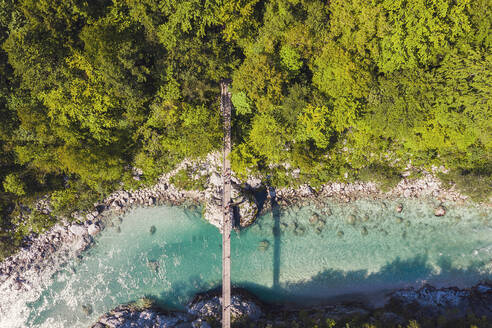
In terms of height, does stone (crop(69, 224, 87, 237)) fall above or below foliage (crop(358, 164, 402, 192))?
below

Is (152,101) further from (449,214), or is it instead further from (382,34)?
(449,214)

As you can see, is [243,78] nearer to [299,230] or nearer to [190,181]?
[190,181]

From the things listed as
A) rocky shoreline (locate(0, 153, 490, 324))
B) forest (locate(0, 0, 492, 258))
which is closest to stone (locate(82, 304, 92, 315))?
rocky shoreline (locate(0, 153, 490, 324))

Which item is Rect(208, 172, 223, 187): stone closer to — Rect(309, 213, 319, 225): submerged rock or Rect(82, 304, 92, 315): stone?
Rect(309, 213, 319, 225): submerged rock

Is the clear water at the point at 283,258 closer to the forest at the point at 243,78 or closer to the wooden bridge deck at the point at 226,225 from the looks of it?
the wooden bridge deck at the point at 226,225

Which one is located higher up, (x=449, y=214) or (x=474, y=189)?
(x=474, y=189)

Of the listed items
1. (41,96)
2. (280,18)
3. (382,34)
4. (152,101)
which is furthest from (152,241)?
(382,34)

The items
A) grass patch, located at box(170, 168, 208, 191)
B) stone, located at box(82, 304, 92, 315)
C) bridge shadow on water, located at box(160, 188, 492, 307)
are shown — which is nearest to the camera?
bridge shadow on water, located at box(160, 188, 492, 307)
